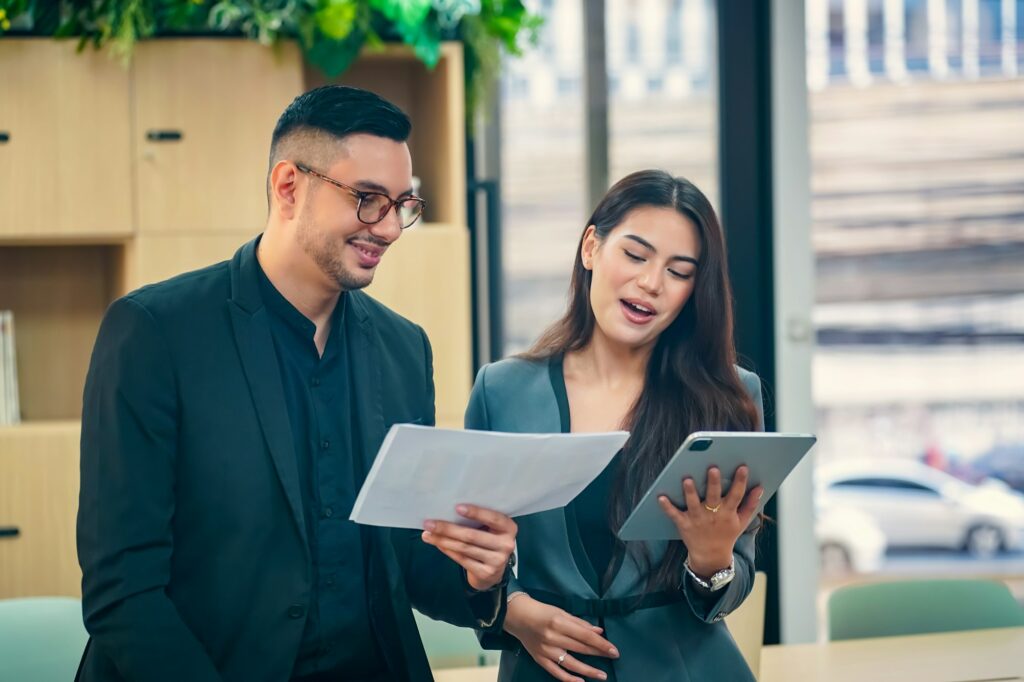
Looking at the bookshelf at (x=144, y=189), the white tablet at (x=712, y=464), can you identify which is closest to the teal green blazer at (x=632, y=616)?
the white tablet at (x=712, y=464)

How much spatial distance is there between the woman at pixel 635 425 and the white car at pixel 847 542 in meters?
2.34

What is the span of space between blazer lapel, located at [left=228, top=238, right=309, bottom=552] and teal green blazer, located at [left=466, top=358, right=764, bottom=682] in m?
0.48

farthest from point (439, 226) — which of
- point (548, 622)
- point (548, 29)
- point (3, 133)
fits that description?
point (548, 622)

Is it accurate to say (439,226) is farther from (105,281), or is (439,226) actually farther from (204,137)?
(105,281)

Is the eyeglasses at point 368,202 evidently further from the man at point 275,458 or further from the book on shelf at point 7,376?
the book on shelf at point 7,376

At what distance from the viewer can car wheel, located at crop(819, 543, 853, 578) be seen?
441cm

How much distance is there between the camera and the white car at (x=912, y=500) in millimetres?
4371

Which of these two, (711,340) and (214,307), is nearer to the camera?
(214,307)

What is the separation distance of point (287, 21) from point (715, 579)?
2188mm

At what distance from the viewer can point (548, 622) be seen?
2.00m

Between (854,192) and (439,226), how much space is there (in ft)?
5.35

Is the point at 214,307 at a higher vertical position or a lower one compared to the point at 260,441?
higher

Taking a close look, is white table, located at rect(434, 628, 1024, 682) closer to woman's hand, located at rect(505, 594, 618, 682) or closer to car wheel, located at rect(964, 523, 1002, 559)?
woman's hand, located at rect(505, 594, 618, 682)

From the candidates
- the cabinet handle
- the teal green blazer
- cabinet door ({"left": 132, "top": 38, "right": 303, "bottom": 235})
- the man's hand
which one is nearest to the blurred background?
cabinet door ({"left": 132, "top": 38, "right": 303, "bottom": 235})
